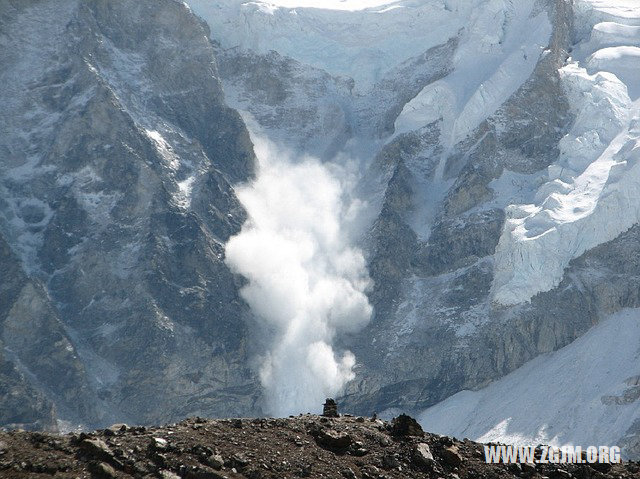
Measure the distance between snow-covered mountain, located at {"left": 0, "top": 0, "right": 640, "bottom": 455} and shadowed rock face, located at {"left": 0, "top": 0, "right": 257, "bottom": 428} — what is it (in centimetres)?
30

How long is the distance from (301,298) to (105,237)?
29176mm

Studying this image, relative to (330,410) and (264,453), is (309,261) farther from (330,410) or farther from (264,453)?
(264,453)

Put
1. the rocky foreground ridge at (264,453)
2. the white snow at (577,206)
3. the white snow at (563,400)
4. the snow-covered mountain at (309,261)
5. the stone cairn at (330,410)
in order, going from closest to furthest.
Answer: the rocky foreground ridge at (264,453) < the stone cairn at (330,410) < the white snow at (563,400) < the snow-covered mountain at (309,261) < the white snow at (577,206)

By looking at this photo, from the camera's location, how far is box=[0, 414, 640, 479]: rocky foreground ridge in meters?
46.2

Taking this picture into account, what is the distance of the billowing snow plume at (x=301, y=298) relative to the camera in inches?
6855

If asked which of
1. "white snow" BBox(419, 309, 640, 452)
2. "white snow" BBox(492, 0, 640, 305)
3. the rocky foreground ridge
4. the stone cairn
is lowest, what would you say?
the rocky foreground ridge

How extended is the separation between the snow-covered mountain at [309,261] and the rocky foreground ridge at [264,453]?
299ft

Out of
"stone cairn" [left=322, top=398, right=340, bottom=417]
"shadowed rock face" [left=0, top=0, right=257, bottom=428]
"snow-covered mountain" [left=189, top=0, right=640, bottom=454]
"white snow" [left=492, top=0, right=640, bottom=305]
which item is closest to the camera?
"stone cairn" [left=322, top=398, right=340, bottom=417]

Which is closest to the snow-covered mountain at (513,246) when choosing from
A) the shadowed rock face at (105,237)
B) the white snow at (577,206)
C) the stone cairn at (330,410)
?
the white snow at (577,206)

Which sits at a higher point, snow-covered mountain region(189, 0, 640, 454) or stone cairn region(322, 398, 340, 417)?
snow-covered mountain region(189, 0, 640, 454)

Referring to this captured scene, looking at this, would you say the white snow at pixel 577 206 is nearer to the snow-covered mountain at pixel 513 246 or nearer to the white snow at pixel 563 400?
the snow-covered mountain at pixel 513 246

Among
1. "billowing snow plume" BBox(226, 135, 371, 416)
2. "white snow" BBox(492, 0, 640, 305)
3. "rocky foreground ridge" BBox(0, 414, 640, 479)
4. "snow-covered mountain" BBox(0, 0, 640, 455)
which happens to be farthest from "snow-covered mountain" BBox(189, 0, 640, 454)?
"rocky foreground ridge" BBox(0, 414, 640, 479)

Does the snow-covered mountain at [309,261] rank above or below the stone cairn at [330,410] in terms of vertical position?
above

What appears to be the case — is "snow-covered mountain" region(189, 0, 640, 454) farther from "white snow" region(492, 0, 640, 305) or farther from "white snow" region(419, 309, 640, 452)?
"white snow" region(419, 309, 640, 452)
